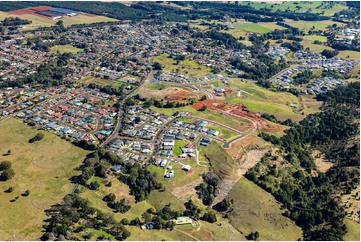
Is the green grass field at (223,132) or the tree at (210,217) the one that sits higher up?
the green grass field at (223,132)

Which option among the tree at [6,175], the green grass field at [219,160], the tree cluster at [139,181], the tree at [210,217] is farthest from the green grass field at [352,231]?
the tree at [6,175]

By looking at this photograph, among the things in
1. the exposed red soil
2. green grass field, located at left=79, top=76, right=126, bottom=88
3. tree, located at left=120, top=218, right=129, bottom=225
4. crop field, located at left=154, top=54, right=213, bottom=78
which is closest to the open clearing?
the exposed red soil

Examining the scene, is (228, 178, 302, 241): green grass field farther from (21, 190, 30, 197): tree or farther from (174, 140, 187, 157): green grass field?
(21, 190, 30, 197): tree

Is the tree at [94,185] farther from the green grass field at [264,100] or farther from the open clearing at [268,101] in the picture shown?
the green grass field at [264,100]

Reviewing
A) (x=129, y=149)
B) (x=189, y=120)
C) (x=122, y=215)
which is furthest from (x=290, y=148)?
(x=122, y=215)

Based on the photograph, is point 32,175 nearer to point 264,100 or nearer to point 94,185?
point 94,185
